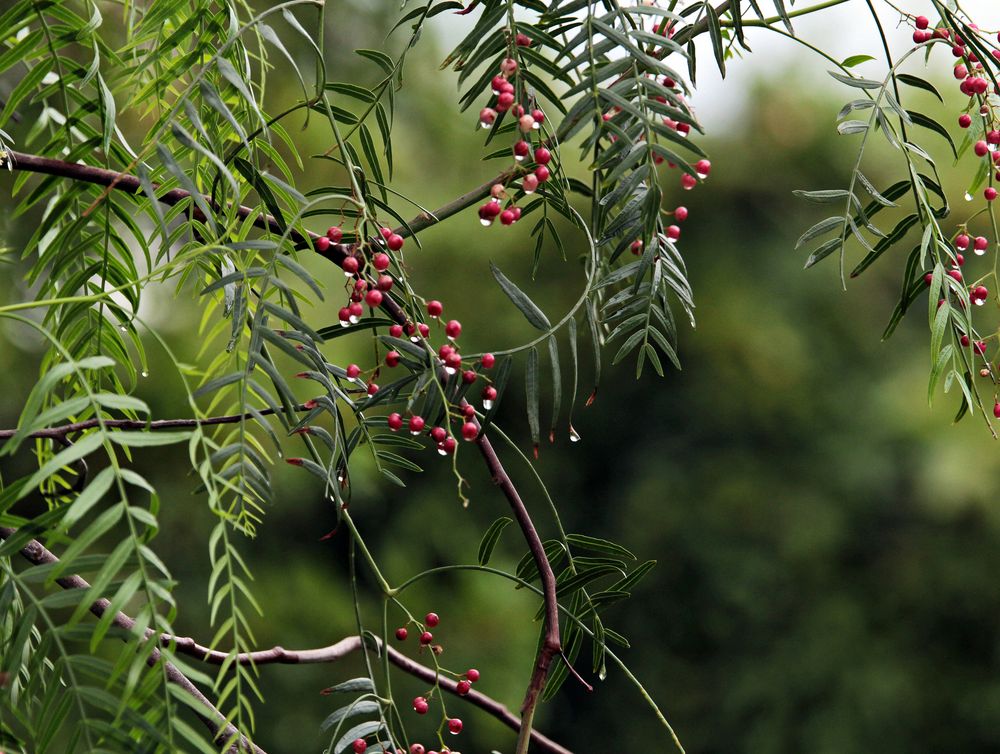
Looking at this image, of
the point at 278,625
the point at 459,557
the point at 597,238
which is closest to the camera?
the point at 597,238

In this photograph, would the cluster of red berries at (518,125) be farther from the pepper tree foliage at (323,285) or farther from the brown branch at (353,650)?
the brown branch at (353,650)

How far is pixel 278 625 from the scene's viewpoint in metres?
2.28

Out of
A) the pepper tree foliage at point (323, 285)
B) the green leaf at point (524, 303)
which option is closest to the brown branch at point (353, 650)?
the pepper tree foliage at point (323, 285)

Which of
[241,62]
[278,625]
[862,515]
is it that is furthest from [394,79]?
[862,515]

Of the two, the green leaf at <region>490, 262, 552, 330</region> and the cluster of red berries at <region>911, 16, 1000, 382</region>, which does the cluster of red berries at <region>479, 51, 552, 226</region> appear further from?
the cluster of red berries at <region>911, 16, 1000, 382</region>

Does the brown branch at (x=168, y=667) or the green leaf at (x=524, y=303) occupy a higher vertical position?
the green leaf at (x=524, y=303)

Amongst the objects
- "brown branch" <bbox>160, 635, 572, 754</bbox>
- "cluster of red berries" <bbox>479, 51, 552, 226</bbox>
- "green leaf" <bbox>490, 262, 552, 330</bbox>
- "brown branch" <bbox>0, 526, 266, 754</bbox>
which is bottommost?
"brown branch" <bbox>160, 635, 572, 754</bbox>

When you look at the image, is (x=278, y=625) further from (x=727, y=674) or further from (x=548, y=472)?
(x=727, y=674)

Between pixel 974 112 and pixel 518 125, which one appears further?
pixel 974 112

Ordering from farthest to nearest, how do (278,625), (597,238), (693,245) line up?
(693,245)
(278,625)
(597,238)

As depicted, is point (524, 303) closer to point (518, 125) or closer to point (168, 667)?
point (518, 125)

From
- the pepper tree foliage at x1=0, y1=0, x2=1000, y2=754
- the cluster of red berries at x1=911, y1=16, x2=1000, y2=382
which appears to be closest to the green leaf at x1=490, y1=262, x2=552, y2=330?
the pepper tree foliage at x1=0, y1=0, x2=1000, y2=754

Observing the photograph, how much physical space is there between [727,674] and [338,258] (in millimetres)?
2260

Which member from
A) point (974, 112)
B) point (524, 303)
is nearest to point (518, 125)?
point (524, 303)
